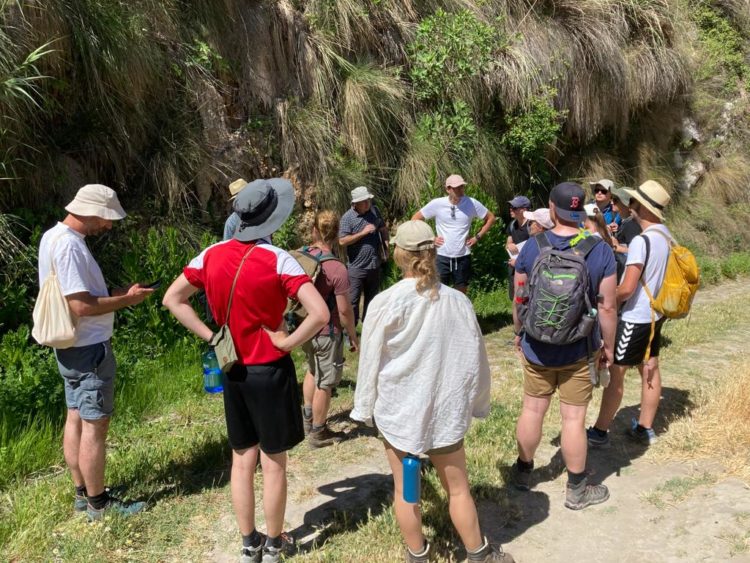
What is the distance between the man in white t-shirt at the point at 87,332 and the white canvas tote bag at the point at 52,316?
37 millimetres

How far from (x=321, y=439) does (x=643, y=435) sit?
94.3 inches

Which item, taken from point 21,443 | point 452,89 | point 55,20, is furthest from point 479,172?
point 21,443

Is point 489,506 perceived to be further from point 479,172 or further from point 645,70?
point 645,70

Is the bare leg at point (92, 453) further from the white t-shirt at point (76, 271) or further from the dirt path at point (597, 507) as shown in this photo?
the dirt path at point (597, 507)

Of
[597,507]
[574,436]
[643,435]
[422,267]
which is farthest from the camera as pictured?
[643,435]

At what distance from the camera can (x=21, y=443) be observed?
417 cm

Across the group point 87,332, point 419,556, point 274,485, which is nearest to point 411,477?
point 419,556

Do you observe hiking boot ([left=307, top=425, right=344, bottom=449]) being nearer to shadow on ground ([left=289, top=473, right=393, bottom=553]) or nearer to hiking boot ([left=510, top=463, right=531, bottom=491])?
shadow on ground ([left=289, top=473, right=393, bottom=553])

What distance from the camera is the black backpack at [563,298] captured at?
348 cm

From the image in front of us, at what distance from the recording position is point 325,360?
455 cm

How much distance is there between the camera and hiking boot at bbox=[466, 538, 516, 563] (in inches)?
120

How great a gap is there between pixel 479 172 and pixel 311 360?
5482mm

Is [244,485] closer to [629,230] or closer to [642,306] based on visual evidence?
[642,306]

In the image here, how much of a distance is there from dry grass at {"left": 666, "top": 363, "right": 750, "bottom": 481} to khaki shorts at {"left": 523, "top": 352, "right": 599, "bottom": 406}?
1.27 meters
